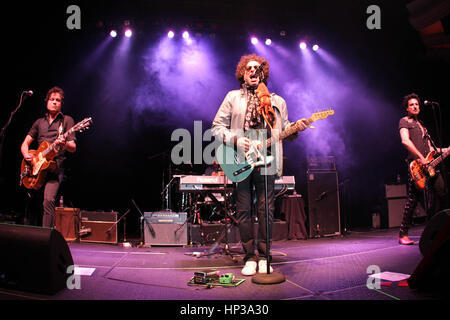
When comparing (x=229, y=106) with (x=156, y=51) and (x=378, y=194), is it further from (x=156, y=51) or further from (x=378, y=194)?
(x=378, y=194)

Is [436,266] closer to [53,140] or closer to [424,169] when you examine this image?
[424,169]

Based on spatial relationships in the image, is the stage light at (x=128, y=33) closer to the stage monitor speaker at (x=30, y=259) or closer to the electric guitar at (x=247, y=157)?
the electric guitar at (x=247, y=157)

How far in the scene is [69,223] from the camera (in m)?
6.48

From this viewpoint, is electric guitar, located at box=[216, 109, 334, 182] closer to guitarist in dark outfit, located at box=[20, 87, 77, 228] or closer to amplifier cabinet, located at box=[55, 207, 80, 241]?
guitarist in dark outfit, located at box=[20, 87, 77, 228]

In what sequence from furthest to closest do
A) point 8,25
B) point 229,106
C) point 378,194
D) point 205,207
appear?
point 378,194 < point 205,207 < point 8,25 < point 229,106

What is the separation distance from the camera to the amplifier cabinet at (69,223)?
254 inches

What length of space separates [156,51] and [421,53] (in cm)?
654

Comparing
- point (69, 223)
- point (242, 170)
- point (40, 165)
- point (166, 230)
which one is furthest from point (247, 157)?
point (69, 223)

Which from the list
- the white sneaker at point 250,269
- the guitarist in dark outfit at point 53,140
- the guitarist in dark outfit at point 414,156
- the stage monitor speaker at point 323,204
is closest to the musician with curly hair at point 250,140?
the white sneaker at point 250,269

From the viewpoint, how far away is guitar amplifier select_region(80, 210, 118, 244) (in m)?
6.25

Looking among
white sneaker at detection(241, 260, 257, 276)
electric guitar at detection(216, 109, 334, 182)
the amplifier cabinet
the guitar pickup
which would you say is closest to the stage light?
the amplifier cabinet

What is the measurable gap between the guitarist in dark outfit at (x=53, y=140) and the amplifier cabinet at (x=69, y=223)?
1.66 m

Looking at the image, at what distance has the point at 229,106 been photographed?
3449mm

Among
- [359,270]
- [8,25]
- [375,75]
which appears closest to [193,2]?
[8,25]
